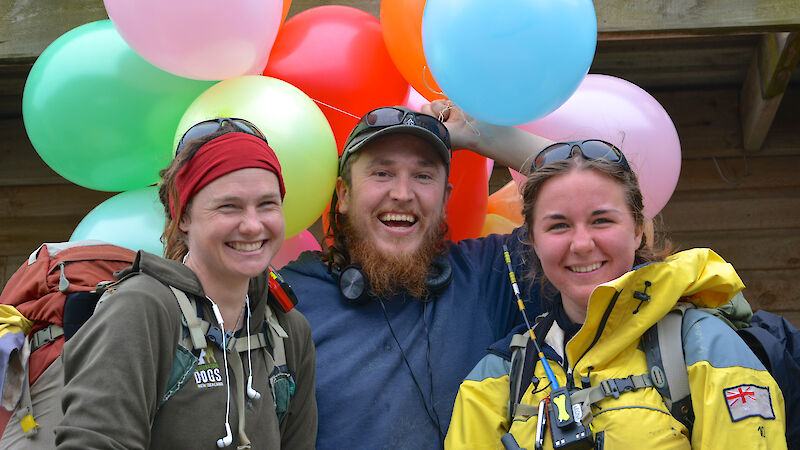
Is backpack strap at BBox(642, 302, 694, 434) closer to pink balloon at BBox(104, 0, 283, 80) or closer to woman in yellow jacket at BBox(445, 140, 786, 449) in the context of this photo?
woman in yellow jacket at BBox(445, 140, 786, 449)

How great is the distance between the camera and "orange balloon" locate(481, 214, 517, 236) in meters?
3.28

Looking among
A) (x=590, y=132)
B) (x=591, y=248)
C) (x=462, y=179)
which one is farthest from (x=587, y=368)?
(x=462, y=179)

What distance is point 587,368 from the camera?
196 cm

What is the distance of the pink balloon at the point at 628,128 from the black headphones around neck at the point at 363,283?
59 cm

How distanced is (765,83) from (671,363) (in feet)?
7.66

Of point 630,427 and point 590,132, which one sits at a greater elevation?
point 590,132

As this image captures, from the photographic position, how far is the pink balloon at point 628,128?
2.56m

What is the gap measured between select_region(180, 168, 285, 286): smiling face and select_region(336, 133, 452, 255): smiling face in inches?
31.4

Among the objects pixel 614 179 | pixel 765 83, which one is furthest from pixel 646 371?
pixel 765 83

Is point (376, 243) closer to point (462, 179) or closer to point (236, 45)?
point (462, 179)

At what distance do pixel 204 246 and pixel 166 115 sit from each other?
942 mm

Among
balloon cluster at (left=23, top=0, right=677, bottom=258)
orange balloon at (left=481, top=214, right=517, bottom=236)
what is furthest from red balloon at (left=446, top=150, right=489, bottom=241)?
orange balloon at (left=481, top=214, right=517, bottom=236)

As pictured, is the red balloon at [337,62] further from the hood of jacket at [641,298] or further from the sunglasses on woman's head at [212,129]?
the hood of jacket at [641,298]

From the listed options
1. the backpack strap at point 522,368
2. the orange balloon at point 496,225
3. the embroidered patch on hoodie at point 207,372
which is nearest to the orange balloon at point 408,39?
the orange balloon at point 496,225
